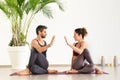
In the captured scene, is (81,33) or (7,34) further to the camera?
(7,34)

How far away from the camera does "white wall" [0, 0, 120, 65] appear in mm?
7305

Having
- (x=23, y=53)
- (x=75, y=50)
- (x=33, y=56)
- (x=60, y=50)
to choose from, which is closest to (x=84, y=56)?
(x=75, y=50)

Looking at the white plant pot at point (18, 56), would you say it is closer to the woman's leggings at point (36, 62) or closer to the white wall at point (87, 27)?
the white wall at point (87, 27)

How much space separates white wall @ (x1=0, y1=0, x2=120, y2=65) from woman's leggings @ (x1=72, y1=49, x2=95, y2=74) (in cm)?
207

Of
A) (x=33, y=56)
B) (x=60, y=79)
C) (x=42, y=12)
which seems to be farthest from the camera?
(x=42, y=12)

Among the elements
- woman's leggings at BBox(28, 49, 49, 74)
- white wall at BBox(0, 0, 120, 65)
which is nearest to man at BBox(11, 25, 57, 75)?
woman's leggings at BBox(28, 49, 49, 74)

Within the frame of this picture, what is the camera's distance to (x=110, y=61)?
747cm

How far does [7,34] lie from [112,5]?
2.50 m

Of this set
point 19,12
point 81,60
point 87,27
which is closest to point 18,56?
point 19,12

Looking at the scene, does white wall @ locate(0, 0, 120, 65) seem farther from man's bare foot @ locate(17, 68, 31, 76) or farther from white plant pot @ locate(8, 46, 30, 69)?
man's bare foot @ locate(17, 68, 31, 76)

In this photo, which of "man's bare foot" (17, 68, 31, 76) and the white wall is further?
the white wall

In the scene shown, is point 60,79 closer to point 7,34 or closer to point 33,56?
point 33,56

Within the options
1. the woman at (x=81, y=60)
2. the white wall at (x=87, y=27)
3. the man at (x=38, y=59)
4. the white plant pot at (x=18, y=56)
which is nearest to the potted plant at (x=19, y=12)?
the white plant pot at (x=18, y=56)

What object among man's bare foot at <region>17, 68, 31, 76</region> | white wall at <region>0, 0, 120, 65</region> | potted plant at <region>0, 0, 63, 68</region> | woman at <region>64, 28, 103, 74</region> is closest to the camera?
man's bare foot at <region>17, 68, 31, 76</region>
